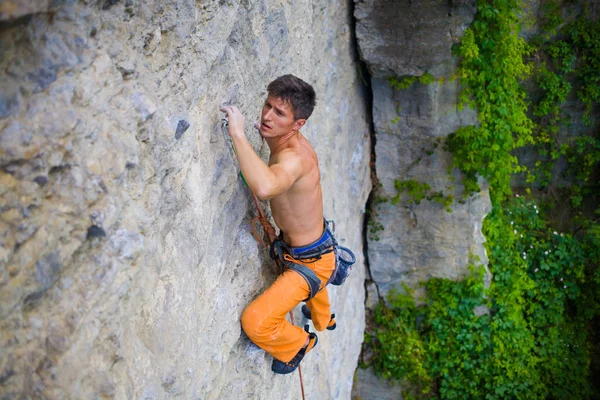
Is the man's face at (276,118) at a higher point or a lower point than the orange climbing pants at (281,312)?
higher

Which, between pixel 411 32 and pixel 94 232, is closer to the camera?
pixel 94 232

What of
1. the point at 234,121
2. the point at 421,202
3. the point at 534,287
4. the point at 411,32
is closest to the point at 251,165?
the point at 234,121

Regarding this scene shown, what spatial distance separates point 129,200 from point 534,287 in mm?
5805

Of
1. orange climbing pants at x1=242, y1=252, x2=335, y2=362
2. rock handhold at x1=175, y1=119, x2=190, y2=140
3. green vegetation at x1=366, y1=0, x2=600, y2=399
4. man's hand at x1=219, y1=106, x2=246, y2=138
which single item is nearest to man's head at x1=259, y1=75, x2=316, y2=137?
man's hand at x1=219, y1=106, x2=246, y2=138

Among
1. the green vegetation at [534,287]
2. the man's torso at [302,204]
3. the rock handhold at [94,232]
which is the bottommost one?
the green vegetation at [534,287]

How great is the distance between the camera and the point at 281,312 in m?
2.88

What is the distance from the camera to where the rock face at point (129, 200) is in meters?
1.49

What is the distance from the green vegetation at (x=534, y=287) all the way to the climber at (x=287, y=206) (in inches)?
126

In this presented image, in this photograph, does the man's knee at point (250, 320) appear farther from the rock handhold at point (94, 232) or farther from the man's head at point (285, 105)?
the rock handhold at point (94, 232)

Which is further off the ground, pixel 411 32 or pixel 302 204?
pixel 411 32

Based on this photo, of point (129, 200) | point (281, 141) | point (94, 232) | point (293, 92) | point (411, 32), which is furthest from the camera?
point (411, 32)

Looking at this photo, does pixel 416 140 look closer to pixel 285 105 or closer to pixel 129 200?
pixel 285 105

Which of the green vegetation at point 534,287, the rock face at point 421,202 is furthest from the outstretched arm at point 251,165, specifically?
the green vegetation at point 534,287

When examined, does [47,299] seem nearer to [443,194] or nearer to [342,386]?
[342,386]
